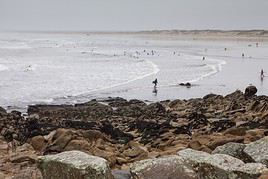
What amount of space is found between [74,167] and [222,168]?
2152 mm

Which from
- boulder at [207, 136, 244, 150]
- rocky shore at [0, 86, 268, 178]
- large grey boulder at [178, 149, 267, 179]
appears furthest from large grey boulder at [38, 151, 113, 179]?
boulder at [207, 136, 244, 150]

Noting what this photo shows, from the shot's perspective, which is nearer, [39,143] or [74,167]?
[74,167]

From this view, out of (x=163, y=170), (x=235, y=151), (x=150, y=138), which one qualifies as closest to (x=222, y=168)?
(x=163, y=170)

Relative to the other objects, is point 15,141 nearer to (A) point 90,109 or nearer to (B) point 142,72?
(A) point 90,109

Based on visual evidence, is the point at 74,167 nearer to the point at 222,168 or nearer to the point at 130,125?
the point at 222,168

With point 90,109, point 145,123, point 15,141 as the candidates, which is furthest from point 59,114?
point 15,141

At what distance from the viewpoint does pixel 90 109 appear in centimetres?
2011

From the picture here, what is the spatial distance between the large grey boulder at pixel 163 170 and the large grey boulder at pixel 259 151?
1.32m

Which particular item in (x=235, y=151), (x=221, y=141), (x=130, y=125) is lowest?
(x=130, y=125)

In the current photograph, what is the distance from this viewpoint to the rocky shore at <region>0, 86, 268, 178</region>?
22.2ft

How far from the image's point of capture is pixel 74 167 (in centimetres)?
630

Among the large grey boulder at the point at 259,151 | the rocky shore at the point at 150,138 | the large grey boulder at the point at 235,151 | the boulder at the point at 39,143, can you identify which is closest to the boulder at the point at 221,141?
the rocky shore at the point at 150,138

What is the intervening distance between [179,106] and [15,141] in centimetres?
1010

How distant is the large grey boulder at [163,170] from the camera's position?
21.3ft
